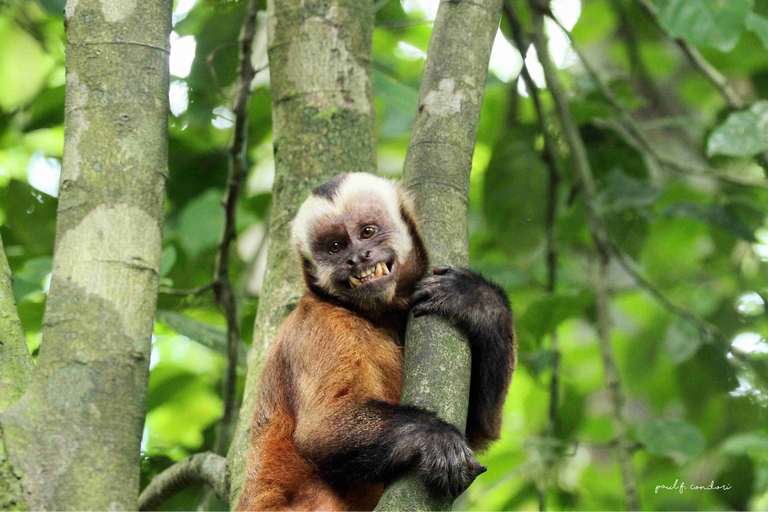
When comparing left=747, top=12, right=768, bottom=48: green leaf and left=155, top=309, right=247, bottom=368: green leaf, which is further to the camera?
left=747, top=12, right=768, bottom=48: green leaf

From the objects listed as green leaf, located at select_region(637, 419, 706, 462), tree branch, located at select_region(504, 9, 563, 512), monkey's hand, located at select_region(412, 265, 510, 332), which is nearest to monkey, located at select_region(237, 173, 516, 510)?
monkey's hand, located at select_region(412, 265, 510, 332)

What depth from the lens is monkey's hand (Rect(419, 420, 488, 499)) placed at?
2.93m

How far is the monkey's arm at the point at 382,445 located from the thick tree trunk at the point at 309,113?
0.85 meters

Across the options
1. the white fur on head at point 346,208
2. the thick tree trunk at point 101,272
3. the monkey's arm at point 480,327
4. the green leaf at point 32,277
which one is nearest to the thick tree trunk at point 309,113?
the white fur on head at point 346,208

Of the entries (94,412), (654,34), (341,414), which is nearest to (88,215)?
(94,412)

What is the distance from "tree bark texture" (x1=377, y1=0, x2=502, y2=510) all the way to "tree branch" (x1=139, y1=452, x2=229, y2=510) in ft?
5.37

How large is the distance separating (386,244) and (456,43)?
1.35m

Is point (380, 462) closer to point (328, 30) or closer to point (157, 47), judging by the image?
point (157, 47)

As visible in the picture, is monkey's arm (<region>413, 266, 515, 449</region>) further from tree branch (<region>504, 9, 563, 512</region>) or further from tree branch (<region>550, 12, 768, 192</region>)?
tree branch (<region>550, 12, 768, 192</region>)

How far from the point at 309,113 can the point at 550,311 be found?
244cm

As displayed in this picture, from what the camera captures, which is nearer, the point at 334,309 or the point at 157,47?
the point at 157,47

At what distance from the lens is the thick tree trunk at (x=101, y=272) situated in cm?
248

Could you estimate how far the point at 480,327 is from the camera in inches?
144

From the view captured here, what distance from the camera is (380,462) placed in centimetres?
339
